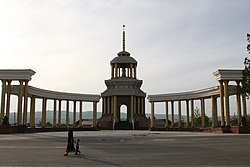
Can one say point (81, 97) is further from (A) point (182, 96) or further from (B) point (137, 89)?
(A) point (182, 96)

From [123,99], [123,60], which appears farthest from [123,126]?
[123,60]

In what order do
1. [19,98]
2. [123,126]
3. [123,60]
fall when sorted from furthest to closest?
[123,60] → [123,126] → [19,98]

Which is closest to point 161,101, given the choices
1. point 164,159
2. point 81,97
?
point 81,97

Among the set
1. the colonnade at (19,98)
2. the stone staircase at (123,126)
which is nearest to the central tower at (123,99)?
the stone staircase at (123,126)

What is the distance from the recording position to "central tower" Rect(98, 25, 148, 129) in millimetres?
62781

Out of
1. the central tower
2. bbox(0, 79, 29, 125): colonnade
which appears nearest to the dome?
the central tower

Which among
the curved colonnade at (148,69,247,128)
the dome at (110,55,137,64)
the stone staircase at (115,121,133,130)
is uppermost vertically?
the dome at (110,55,137,64)

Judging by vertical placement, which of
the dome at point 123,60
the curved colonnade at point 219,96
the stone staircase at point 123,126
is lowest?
the stone staircase at point 123,126

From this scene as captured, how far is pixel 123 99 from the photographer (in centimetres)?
6744

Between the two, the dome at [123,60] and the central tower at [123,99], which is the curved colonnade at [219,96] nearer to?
Answer: the central tower at [123,99]

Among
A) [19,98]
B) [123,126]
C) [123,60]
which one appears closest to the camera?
[19,98]

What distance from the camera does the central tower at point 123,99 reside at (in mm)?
62781

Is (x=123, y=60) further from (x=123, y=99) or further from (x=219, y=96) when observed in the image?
(x=219, y=96)

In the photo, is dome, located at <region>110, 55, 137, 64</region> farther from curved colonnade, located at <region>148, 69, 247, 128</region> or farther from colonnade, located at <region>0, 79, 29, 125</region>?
colonnade, located at <region>0, 79, 29, 125</region>
